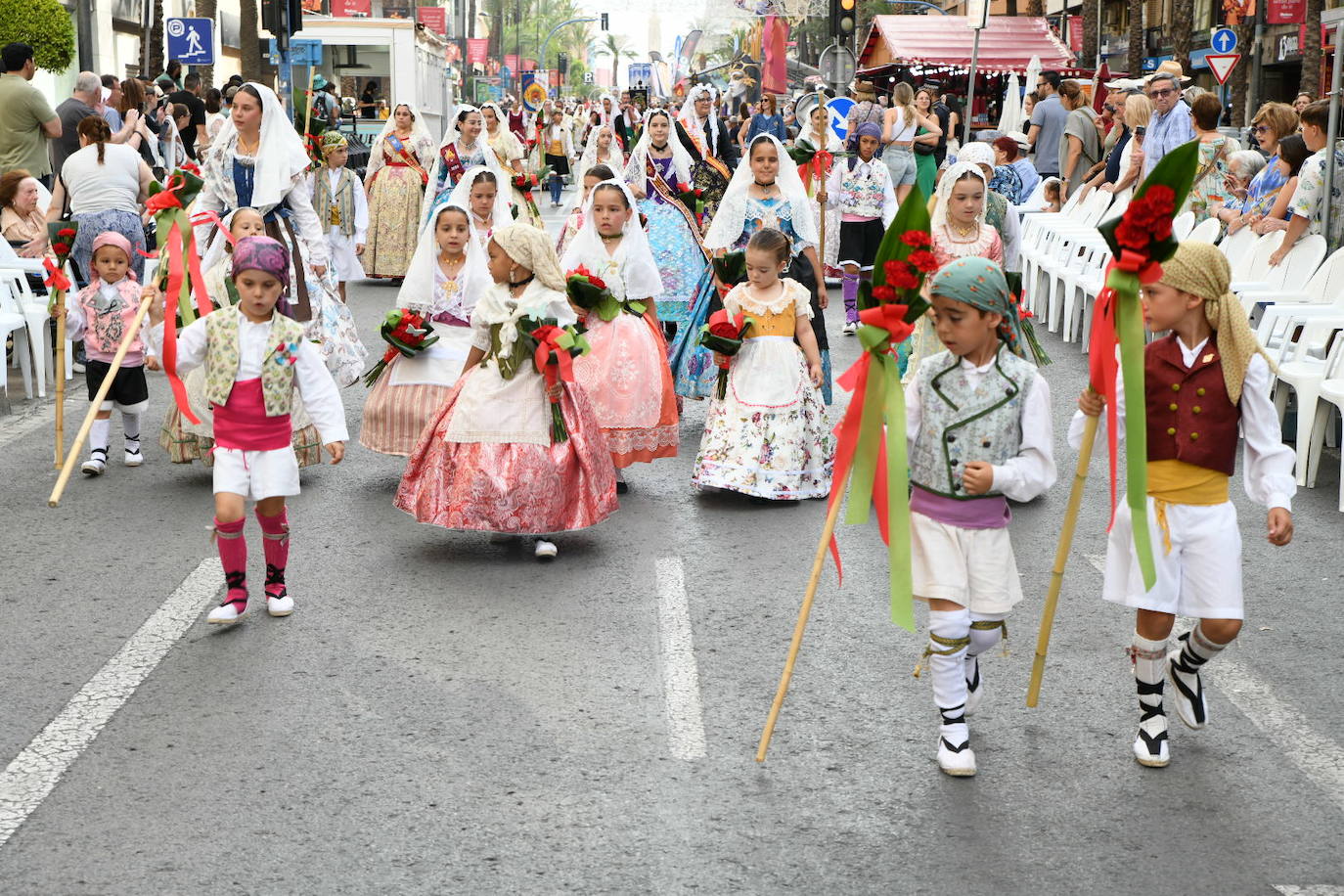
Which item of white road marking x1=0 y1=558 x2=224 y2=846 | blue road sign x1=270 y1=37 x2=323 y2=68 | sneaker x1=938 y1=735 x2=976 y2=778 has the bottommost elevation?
white road marking x1=0 y1=558 x2=224 y2=846

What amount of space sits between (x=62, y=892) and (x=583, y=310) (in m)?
5.49

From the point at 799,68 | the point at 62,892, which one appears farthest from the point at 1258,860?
the point at 799,68

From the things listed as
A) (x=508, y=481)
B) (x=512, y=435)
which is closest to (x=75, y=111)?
(x=512, y=435)

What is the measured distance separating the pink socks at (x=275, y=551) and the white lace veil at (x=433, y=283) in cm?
272

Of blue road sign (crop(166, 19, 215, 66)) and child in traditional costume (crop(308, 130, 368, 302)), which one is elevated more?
blue road sign (crop(166, 19, 215, 66))

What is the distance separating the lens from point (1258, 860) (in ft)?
14.2

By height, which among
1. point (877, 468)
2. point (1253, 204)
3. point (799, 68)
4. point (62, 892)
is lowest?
point (62, 892)

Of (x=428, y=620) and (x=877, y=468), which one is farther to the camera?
(x=428, y=620)

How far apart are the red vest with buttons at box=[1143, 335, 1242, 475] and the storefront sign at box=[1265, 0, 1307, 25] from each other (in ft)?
102

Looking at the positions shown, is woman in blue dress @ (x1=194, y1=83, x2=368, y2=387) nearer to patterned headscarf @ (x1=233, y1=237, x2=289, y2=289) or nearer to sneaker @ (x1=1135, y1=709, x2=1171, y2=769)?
patterned headscarf @ (x1=233, y1=237, x2=289, y2=289)

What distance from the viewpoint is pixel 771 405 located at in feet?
29.3

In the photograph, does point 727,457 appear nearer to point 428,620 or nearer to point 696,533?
point 696,533

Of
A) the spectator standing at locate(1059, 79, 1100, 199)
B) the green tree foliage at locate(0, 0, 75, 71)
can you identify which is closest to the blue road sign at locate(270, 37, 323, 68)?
the green tree foliage at locate(0, 0, 75, 71)

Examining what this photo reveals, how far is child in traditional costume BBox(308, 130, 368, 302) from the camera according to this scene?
16.3m
